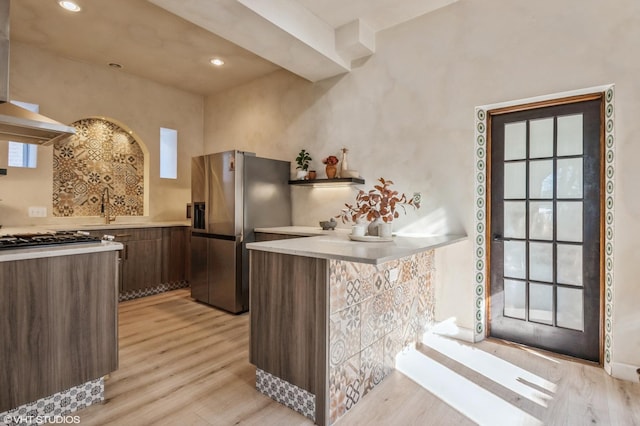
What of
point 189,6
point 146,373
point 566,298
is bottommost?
point 146,373

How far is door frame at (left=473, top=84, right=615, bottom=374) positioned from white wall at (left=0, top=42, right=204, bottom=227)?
164 inches

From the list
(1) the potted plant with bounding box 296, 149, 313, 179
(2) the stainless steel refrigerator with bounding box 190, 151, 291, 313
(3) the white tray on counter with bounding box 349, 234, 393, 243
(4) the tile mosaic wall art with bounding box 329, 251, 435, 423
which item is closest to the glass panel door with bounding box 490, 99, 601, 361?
(4) the tile mosaic wall art with bounding box 329, 251, 435, 423

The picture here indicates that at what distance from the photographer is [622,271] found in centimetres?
231

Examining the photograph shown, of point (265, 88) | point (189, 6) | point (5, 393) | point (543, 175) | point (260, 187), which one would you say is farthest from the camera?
point (265, 88)

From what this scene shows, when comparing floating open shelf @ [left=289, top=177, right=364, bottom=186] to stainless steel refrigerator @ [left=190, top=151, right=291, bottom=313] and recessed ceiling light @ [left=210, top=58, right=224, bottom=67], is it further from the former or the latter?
recessed ceiling light @ [left=210, top=58, right=224, bottom=67]

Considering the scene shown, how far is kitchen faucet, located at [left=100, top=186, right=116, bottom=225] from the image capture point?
4275mm

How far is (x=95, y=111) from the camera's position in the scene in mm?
4211

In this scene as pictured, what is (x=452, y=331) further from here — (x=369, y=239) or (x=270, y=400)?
(x=270, y=400)

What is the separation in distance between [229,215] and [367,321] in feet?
6.90

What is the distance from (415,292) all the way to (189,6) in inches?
111

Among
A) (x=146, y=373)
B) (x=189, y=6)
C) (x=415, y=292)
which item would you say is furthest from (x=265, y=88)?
(x=146, y=373)

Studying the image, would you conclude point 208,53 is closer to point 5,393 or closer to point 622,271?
point 5,393

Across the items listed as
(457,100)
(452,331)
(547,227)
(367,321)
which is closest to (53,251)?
(367,321)

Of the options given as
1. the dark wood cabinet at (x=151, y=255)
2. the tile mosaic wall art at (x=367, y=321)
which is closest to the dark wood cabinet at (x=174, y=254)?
the dark wood cabinet at (x=151, y=255)
